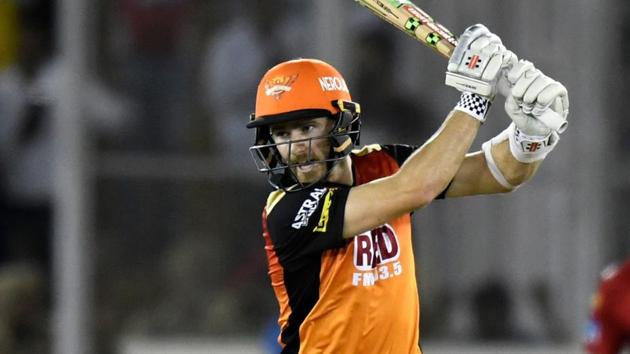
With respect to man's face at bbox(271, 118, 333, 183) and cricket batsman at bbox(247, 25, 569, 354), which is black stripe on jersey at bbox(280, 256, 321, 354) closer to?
cricket batsman at bbox(247, 25, 569, 354)

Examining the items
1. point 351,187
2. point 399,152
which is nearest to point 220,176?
point 399,152

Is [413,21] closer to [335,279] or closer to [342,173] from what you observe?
[342,173]

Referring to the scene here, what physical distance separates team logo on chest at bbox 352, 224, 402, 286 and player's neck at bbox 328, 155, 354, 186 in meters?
0.19

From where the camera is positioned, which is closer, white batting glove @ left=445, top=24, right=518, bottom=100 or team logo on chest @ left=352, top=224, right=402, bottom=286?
white batting glove @ left=445, top=24, right=518, bottom=100

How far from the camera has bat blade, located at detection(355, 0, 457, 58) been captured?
4.13m

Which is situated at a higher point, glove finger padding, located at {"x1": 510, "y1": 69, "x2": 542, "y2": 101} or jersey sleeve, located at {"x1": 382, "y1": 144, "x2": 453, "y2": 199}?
glove finger padding, located at {"x1": 510, "y1": 69, "x2": 542, "y2": 101}

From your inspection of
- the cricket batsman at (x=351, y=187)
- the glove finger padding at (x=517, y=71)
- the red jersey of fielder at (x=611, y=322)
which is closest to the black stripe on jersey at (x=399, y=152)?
the cricket batsman at (x=351, y=187)

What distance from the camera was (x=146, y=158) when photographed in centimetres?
731

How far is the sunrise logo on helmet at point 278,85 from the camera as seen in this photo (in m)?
4.10

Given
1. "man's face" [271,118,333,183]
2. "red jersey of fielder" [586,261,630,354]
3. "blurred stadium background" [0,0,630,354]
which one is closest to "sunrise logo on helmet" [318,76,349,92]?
"man's face" [271,118,333,183]

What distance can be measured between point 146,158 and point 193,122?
12.2 inches

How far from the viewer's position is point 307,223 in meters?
4.01

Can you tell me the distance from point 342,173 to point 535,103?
2.10 feet

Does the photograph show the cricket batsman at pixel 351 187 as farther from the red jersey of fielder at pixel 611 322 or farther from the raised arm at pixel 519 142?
the red jersey of fielder at pixel 611 322
